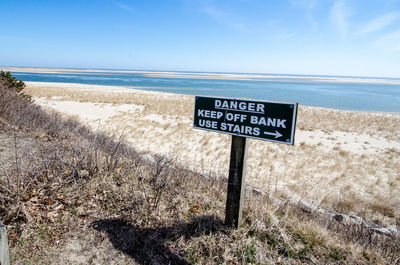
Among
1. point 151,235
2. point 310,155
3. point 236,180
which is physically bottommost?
point 310,155

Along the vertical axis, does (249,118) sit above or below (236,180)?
above

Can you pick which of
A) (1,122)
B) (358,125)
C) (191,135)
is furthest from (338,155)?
(1,122)

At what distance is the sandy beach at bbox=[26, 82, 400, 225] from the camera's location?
23.9 feet

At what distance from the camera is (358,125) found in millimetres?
19547

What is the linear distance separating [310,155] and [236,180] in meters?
9.42

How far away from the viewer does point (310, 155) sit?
11492 mm

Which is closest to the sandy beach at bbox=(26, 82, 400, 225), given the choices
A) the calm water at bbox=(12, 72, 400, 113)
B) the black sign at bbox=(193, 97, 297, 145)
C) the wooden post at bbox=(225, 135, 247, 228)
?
the wooden post at bbox=(225, 135, 247, 228)

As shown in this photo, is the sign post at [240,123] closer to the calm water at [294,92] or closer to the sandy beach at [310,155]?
the sandy beach at [310,155]

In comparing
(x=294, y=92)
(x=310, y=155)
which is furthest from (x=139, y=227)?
(x=294, y=92)

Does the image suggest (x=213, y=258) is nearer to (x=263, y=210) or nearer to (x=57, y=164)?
(x=263, y=210)

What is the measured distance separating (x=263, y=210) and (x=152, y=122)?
14363 millimetres

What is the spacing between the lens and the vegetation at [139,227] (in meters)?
2.96

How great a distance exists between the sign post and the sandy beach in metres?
1.69

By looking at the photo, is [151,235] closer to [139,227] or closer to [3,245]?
[139,227]
